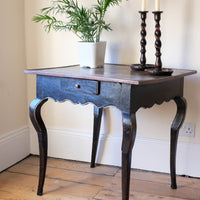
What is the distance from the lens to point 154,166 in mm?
2135

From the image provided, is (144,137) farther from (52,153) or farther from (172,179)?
(52,153)

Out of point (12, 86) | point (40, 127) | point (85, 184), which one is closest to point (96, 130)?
point (85, 184)

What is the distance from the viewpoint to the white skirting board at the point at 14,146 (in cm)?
214

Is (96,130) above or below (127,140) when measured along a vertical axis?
below

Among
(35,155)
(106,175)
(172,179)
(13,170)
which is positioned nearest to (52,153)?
(35,155)

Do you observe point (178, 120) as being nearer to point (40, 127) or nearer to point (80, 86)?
point (80, 86)

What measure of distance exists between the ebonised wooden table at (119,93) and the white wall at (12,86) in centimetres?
49

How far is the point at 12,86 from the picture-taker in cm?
222

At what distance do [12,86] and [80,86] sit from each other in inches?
32.0

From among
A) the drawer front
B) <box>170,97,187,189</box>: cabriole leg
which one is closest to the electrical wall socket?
<box>170,97,187,189</box>: cabriole leg

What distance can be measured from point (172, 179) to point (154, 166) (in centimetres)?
24

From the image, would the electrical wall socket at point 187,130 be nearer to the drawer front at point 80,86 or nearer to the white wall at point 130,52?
the white wall at point 130,52

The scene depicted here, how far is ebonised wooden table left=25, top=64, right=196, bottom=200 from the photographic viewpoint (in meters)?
1.45

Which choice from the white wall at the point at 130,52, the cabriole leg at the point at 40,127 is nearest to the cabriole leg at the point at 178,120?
the white wall at the point at 130,52
